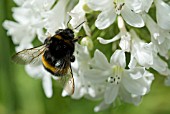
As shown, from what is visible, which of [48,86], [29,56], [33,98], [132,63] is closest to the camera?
[132,63]

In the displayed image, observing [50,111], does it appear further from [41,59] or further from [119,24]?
[119,24]

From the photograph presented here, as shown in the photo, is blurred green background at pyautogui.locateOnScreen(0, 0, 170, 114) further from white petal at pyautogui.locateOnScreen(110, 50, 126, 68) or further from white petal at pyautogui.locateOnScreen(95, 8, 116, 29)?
white petal at pyautogui.locateOnScreen(95, 8, 116, 29)

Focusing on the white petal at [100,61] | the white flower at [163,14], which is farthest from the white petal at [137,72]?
the white flower at [163,14]

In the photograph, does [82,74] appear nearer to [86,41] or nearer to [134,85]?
[86,41]

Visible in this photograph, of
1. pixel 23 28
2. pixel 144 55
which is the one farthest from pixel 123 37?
pixel 23 28

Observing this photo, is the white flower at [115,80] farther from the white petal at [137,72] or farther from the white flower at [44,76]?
the white flower at [44,76]

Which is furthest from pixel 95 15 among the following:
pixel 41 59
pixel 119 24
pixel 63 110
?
pixel 63 110
